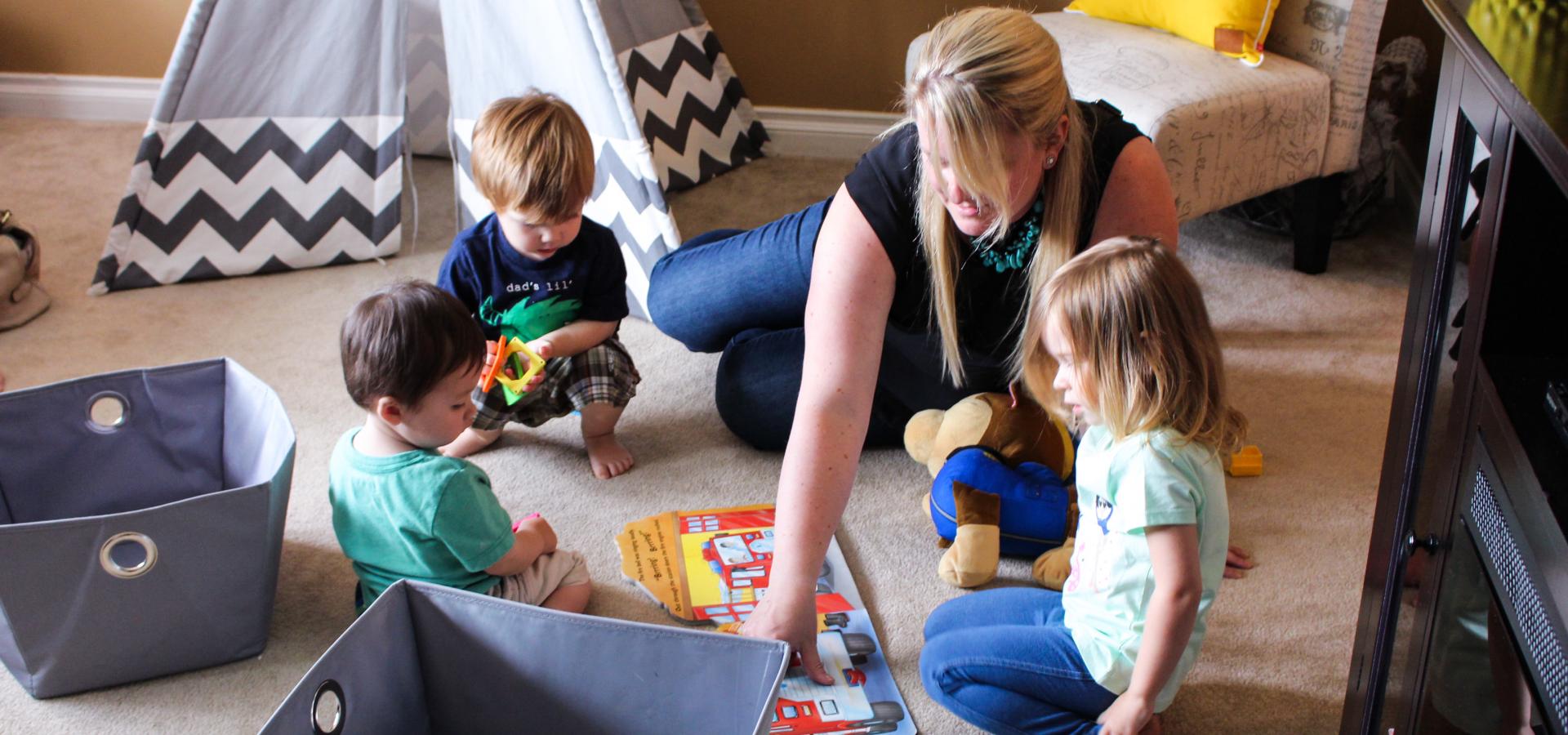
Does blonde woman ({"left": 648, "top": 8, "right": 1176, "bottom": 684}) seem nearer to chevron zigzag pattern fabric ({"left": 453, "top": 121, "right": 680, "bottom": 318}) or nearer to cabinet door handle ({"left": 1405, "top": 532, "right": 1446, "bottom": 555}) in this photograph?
chevron zigzag pattern fabric ({"left": 453, "top": 121, "right": 680, "bottom": 318})

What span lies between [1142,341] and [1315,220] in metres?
1.40

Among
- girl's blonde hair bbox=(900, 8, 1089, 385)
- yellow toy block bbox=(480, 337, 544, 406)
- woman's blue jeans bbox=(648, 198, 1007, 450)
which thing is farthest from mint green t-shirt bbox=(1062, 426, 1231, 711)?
yellow toy block bbox=(480, 337, 544, 406)

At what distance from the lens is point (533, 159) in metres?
1.57

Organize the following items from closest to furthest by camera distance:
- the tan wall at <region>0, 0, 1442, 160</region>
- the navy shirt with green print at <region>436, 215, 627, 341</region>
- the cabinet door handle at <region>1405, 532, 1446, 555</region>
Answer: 1. the cabinet door handle at <region>1405, 532, 1446, 555</region>
2. the navy shirt with green print at <region>436, 215, 627, 341</region>
3. the tan wall at <region>0, 0, 1442, 160</region>

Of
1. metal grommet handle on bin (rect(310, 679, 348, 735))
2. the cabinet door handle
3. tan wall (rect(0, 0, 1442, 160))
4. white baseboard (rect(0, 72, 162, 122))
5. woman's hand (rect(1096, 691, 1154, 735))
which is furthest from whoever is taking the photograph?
white baseboard (rect(0, 72, 162, 122))

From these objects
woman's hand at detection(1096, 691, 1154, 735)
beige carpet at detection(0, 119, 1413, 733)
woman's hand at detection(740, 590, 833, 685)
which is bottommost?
beige carpet at detection(0, 119, 1413, 733)

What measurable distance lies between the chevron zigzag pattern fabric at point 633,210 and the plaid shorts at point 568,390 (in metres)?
0.30

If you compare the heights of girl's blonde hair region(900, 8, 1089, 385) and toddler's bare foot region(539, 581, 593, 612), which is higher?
girl's blonde hair region(900, 8, 1089, 385)

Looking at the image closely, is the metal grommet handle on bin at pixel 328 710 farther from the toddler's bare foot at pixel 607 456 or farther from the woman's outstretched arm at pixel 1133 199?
the woman's outstretched arm at pixel 1133 199

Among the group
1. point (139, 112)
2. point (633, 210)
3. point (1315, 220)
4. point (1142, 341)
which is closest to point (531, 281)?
point (633, 210)

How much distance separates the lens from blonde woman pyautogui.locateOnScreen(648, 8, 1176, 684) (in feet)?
3.80

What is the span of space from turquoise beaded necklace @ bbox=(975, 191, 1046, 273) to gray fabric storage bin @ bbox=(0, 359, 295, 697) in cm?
81

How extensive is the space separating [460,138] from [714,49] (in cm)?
72

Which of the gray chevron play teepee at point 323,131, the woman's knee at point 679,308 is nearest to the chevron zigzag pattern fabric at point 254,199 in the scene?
the gray chevron play teepee at point 323,131
